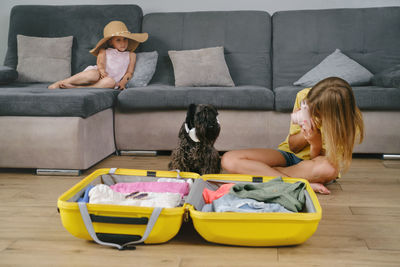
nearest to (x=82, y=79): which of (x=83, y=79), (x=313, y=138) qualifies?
(x=83, y=79)

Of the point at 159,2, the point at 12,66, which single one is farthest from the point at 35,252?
the point at 159,2

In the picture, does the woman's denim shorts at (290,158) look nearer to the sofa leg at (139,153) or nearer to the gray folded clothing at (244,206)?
the gray folded clothing at (244,206)

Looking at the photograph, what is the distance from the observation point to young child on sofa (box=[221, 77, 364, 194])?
176 cm

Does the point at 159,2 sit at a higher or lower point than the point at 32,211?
higher

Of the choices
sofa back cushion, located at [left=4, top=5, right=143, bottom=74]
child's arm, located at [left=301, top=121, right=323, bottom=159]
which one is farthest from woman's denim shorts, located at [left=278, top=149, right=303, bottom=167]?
sofa back cushion, located at [left=4, top=5, right=143, bottom=74]

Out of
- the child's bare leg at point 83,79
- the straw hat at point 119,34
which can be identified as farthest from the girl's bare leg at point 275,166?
the straw hat at point 119,34

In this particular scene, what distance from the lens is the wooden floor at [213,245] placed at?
136cm

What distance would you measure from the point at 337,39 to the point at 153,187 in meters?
2.21

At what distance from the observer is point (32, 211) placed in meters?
1.83

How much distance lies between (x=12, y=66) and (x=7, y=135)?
4.32ft

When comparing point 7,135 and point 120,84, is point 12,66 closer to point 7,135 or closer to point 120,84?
point 120,84

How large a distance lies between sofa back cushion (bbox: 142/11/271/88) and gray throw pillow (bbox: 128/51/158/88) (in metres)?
0.11

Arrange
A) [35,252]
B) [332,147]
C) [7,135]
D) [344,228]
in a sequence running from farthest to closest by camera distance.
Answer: [7,135], [332,147], [344,228], [35,252]

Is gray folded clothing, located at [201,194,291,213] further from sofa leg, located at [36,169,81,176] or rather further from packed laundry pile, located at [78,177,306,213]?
sofa leg, located at [36,169,81,176]
